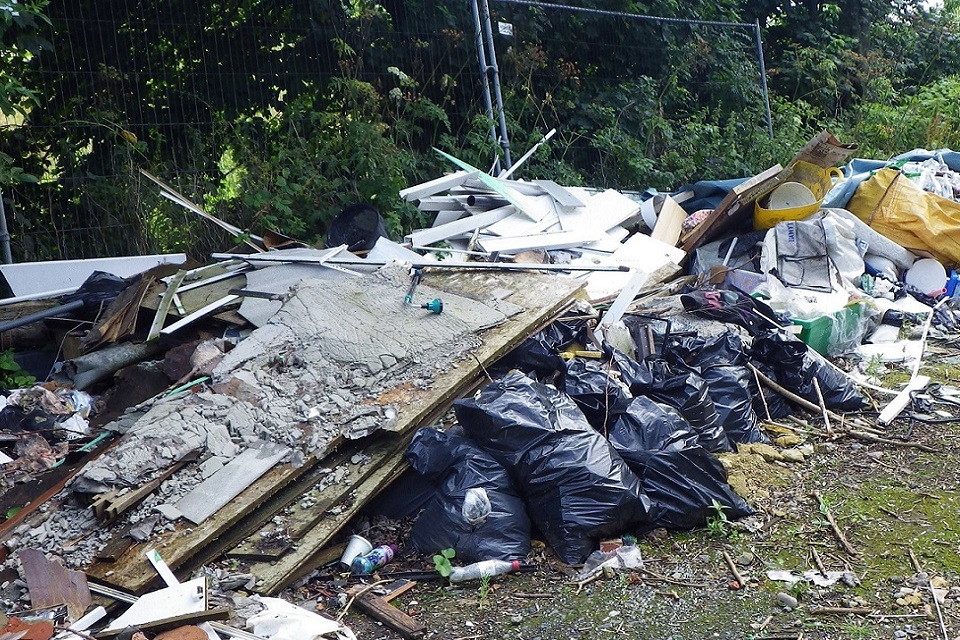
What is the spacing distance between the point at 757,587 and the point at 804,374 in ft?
6.69

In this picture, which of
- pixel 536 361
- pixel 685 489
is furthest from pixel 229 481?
pixel 685 489

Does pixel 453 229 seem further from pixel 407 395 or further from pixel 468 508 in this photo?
pixel 468 508

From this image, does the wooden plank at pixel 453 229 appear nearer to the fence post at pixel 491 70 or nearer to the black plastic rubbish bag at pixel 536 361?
the fence post at pixel 491 70

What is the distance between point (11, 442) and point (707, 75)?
953 cm

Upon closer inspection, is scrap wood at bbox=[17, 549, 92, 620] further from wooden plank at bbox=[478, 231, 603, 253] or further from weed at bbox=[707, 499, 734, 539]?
wooden plank at bbox=[478, 231, 603, 253]

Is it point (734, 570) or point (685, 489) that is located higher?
point (685, 489)

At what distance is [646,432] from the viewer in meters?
3.79

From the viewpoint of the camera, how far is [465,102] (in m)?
8.60

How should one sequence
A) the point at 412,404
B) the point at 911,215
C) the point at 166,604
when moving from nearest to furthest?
the point at 166,604 < the point at 412,404 < the point at 911,215

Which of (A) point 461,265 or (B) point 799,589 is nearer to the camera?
(B) point 799,589

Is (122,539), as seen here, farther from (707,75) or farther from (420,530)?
(707,75)

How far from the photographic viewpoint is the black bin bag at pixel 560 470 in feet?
11.2

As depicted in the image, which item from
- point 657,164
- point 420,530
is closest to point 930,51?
point 657,164

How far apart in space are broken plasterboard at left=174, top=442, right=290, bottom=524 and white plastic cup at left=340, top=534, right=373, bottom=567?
0.47 meters
